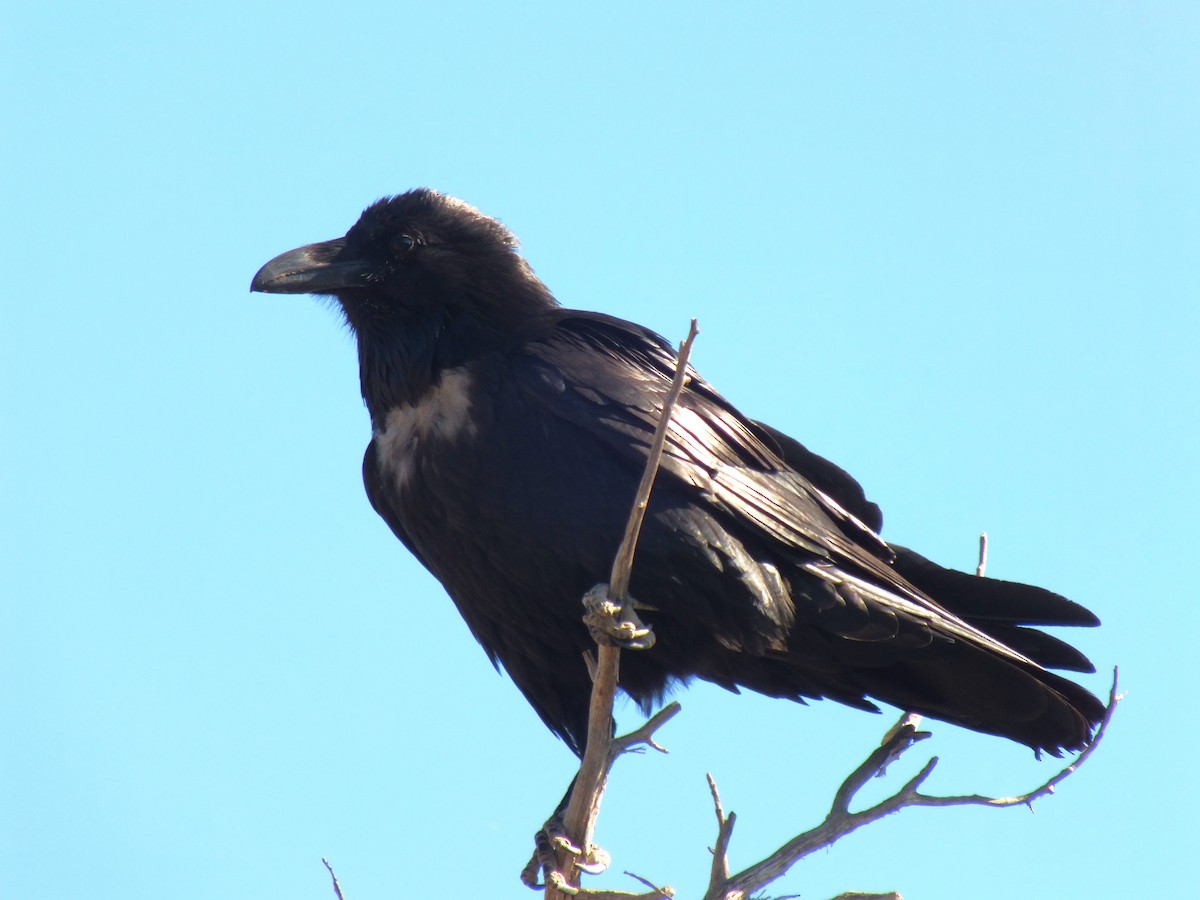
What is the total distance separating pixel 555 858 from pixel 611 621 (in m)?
1.07

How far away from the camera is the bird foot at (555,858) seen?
14.1 feet

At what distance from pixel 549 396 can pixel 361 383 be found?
1027 mm

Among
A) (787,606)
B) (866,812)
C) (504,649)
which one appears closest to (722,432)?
(787,606)

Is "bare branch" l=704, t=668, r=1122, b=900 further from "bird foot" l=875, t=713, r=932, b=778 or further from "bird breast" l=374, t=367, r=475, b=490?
"bird breast" l=374, t=367, r=475, b=490

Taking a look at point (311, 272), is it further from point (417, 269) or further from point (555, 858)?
point (555, 858)

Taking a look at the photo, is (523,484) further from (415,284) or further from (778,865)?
(778,865)

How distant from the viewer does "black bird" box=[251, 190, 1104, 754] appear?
188 inches

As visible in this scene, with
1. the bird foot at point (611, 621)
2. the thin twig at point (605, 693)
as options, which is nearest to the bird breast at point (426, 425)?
the bird foot at point (611, 621)

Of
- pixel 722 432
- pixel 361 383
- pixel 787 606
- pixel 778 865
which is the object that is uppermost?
pixel 361 383

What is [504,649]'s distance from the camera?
17.5ft

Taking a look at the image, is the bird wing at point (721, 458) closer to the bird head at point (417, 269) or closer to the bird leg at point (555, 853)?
the bird head at point (417, 269)

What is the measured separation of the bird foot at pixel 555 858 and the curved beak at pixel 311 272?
216 cm

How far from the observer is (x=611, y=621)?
13.4ft

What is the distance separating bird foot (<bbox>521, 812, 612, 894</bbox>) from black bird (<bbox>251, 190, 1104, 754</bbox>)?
606mm
